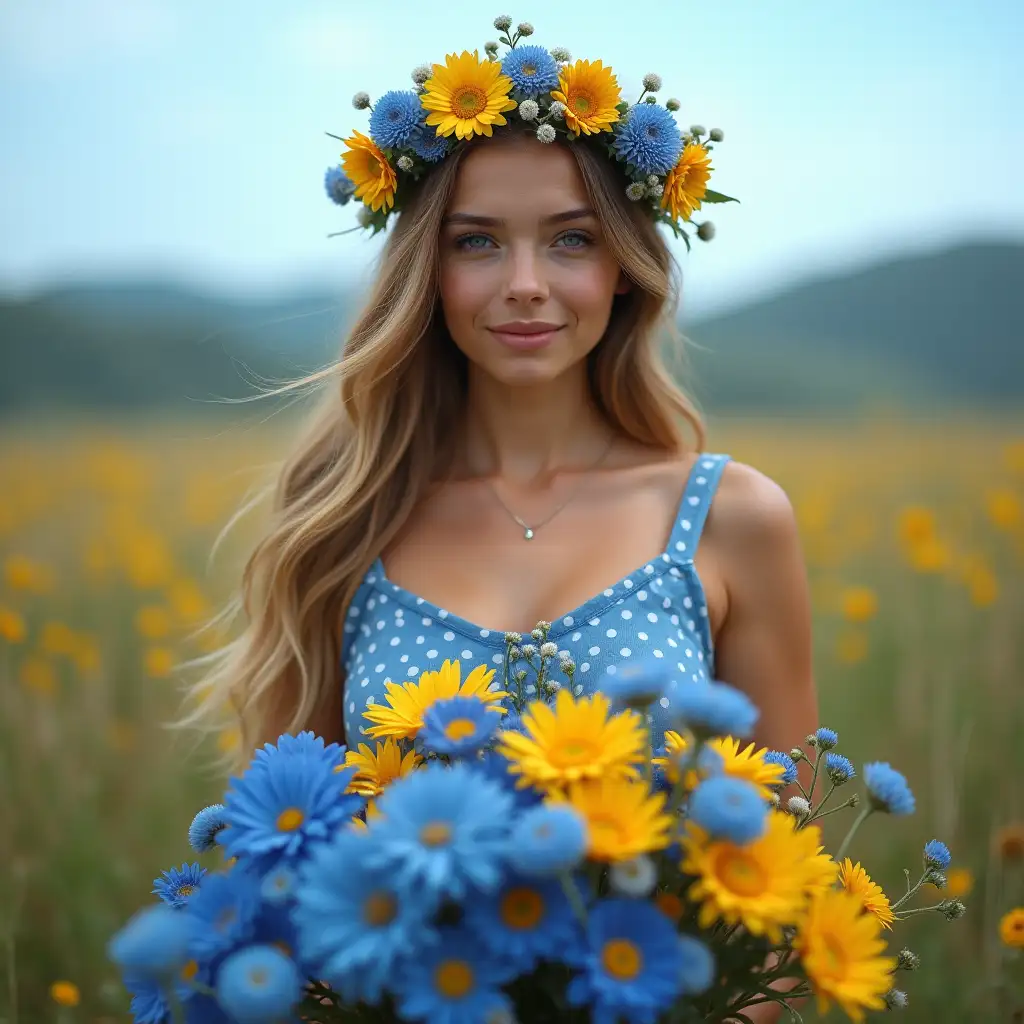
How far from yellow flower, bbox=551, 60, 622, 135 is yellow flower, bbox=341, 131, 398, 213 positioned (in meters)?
0.33

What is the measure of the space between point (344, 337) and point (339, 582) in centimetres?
51

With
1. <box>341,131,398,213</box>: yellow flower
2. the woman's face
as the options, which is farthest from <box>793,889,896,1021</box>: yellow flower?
<box>341,131,398,213</box>: yellow flower

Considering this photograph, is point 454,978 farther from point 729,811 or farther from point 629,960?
point 729,811

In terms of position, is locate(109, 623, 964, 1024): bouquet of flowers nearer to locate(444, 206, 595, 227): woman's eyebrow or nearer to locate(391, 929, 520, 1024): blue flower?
locate(391, 929, 520, 1024): blue flower

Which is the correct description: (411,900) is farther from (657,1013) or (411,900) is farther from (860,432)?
(860,432)

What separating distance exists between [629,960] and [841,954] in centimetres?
Answer: 19

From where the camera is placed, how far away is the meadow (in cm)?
231

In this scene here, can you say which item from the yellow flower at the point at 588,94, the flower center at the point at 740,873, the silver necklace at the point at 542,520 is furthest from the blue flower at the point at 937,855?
the yellow flower at the point at 588,94

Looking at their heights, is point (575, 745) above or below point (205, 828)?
above

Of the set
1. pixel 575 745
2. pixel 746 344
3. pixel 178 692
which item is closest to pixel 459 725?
pixel 575 745

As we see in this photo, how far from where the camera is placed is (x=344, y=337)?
199cm

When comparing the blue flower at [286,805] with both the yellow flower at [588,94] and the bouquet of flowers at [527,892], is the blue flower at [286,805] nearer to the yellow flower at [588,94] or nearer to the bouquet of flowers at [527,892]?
the bouquet of flowers at [527,892]

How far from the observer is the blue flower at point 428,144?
1685 millimetres

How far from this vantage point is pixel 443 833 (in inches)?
26.1
